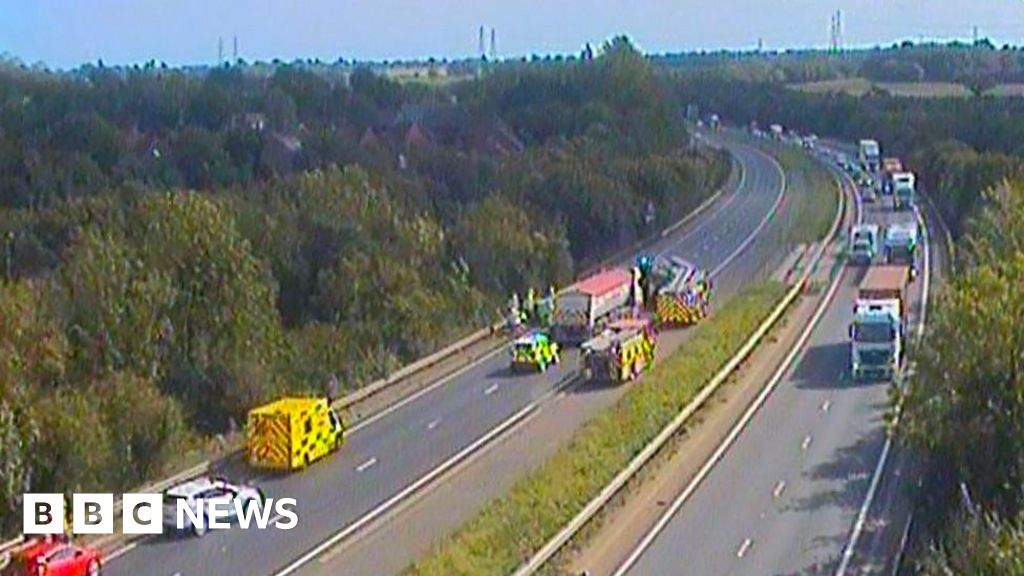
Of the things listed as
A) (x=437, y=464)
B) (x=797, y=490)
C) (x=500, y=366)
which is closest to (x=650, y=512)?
(x=797, y=490)

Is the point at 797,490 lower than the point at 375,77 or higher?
lower

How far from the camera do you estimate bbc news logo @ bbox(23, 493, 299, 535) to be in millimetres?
25031

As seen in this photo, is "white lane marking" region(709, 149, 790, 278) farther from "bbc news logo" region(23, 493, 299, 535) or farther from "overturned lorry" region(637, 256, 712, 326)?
"bbc news logo" region(23, 493, 299, 535)

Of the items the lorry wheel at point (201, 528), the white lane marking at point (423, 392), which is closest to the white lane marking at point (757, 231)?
the white lane marking at point (423, 392)

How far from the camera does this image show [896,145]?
110250mm

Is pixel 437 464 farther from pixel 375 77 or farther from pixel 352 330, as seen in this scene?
pixel 375 77

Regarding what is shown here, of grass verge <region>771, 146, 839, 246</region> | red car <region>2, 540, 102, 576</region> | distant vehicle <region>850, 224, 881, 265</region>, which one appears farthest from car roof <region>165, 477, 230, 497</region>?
grass verge <region>771, 146, 839, 246</region>

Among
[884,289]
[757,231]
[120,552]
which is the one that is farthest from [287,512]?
[757,231]

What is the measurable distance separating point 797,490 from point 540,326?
19.6m

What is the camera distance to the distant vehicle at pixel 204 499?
26.3 metres

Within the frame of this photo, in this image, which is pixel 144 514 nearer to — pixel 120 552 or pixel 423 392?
pixel 120 552

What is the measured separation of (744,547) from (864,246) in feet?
124

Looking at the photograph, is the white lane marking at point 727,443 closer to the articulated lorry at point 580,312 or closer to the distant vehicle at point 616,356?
the distant vehicle at point 616,356

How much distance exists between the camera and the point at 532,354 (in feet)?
137
